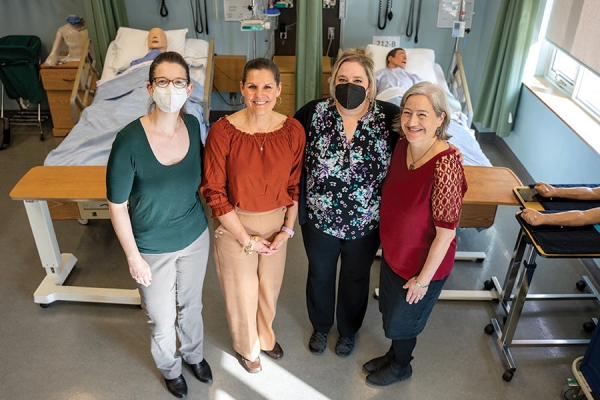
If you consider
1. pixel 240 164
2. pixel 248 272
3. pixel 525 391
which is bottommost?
pixel 525 391

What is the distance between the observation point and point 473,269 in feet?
10.4

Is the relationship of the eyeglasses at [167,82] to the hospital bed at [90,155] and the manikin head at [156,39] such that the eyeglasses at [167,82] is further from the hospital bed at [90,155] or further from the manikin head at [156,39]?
the manikin head at [156,39]

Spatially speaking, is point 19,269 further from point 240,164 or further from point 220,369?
point 240,164

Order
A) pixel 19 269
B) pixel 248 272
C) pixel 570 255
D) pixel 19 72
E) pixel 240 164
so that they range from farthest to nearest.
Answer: pixel 19 72
pixel 19 269
pixel 248 272
pixel 570 255
pixel 240 164

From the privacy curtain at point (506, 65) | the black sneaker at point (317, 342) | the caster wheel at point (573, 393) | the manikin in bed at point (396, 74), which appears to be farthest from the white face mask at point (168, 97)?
the privacy curtain at point (506, 65)

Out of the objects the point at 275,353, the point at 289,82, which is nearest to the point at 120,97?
the point at 289,82

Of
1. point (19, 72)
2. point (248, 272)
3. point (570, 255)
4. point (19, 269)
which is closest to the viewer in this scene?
point (570, 255)

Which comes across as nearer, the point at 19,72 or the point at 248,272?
the point at 248,272

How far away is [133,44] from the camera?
4512 millimetres

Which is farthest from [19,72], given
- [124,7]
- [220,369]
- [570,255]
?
[570,255]

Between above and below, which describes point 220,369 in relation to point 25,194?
below

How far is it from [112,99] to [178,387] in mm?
2538

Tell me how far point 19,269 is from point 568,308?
3.14 meters

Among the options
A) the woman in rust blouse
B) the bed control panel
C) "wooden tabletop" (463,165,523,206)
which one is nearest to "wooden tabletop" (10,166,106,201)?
the bed control panel
